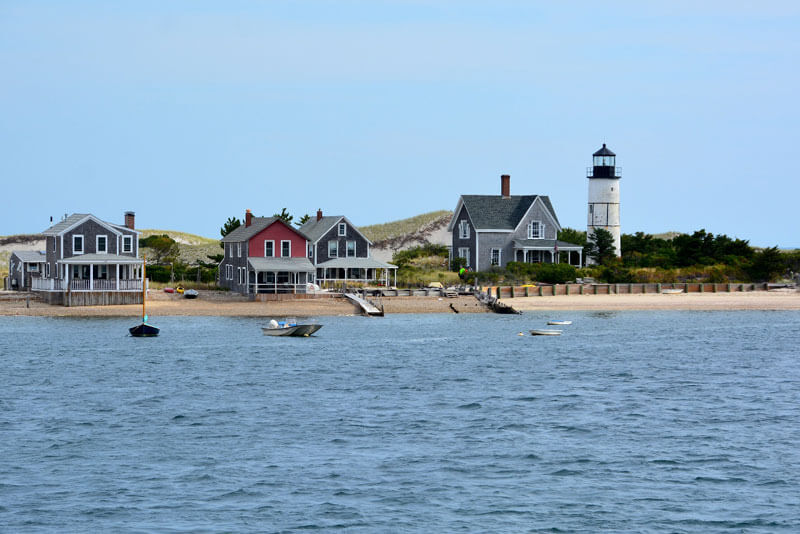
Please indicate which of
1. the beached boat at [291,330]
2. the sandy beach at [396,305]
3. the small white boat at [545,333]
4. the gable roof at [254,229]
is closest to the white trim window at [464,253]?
the sandy beach at [396,305]

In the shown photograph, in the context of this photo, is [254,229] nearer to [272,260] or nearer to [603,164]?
[272,260]

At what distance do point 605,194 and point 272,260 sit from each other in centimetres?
3263

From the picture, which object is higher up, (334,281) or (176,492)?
(334,281)

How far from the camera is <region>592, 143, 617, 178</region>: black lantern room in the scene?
92.2m

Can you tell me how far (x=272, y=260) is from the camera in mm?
76312

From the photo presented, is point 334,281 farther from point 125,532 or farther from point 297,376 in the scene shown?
point 125,532

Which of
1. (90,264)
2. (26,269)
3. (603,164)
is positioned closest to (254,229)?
(90,264)

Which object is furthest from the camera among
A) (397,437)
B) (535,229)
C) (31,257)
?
(535,229)

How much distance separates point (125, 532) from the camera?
69.3 feet

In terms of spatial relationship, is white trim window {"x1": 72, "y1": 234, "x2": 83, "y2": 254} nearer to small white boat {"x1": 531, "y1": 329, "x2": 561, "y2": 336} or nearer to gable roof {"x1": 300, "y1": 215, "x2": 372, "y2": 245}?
gable roof {"x1": 300, "y1": 215, "x2": 372, "y2": 245}

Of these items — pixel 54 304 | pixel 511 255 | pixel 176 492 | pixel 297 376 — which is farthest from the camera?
pixel 511 255

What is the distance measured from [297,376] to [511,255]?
4805cm

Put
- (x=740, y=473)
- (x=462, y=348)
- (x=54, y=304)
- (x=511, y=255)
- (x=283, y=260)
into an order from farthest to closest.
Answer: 1. (x=511, y=255)
2. (x=283, y=260)
3. (x=54, y=304)
4. (x=462, y=348)
5. (x=740, y=473)

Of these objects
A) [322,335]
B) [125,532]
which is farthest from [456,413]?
[322,335]
